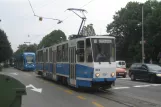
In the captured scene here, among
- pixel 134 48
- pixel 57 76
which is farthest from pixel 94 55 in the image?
pixel 134 48

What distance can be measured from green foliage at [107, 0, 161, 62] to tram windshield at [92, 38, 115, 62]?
45.6 metres

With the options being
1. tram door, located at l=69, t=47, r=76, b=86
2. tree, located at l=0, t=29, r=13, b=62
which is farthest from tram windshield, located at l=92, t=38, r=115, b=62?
tree, located at l=0, t=29, r=13, b=62

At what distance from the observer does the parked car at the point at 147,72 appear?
26547 millimetres

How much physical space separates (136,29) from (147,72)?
4812 cm

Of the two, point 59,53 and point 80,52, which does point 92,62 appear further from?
point 59,53

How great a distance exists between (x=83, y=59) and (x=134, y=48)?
183 feet

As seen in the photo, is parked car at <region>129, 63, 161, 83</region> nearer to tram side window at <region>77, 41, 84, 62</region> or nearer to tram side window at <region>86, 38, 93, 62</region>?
tram side window at <region>77, 41, 84, 62</region>

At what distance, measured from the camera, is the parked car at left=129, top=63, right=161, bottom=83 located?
1045 inches

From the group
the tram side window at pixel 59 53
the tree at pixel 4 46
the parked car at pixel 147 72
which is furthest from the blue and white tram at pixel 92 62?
the tree at pixel 4 46

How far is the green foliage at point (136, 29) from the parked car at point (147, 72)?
111 feet

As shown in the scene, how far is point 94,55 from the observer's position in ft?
57.1

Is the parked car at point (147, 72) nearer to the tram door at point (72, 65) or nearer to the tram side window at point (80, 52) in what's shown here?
the tram door at point (72, 65)

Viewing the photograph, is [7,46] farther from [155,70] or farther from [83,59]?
[83,59]

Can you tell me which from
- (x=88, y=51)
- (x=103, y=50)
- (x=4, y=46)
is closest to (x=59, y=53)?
(x=88, y=51)
